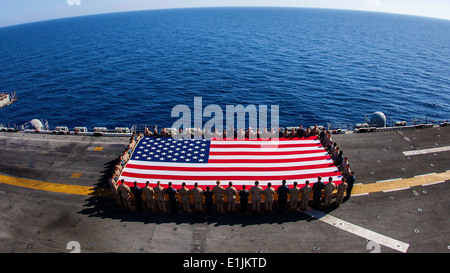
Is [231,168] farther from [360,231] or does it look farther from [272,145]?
[360,231]

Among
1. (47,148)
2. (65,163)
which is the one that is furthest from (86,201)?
(47,148)

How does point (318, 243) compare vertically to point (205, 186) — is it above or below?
below

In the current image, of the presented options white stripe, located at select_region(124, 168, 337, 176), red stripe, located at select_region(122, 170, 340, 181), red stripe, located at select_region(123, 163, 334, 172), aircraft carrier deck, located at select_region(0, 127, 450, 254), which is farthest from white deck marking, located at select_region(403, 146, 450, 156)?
red stripe, located at select_region(122, 170, 340, 181)

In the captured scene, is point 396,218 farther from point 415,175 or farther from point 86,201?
point 86,201

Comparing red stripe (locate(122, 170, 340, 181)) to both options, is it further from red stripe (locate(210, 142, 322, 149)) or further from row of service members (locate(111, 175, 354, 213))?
red stripe (locate(210, 142, 322, 149))

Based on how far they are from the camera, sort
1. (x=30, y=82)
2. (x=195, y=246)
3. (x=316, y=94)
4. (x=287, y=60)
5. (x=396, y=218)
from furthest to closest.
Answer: (x=287, y=60) → (x=30, y=82) → (x=316, y=94) → (x=396, y=218) → (x=195, y=246)

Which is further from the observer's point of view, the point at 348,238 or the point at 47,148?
the point at 47,148

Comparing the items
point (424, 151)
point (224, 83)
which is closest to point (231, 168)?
point (424, 151)

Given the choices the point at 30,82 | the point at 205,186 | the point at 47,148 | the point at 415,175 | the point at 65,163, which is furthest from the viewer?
the point at 30,82
